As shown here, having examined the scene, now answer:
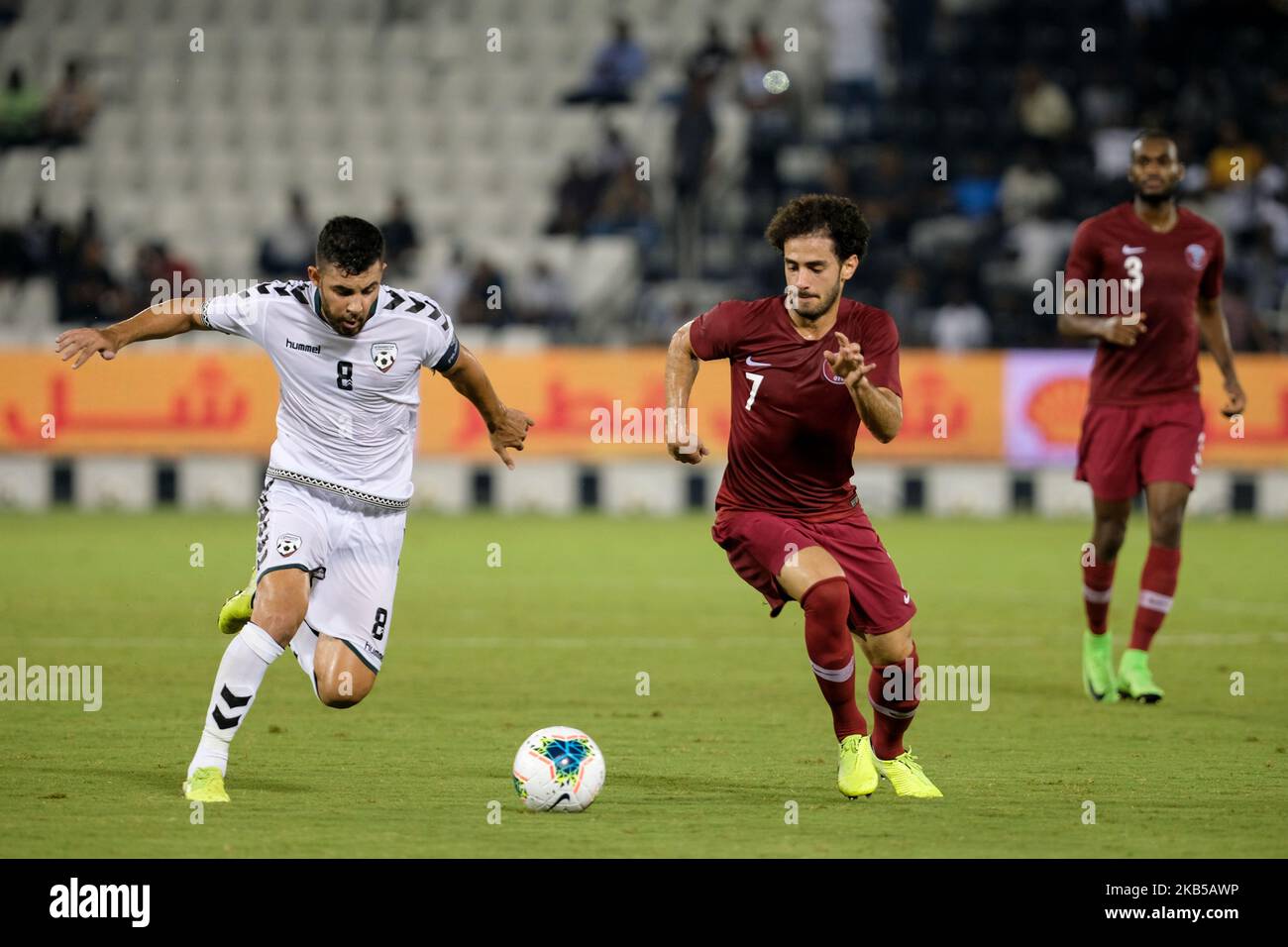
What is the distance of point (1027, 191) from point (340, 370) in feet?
59.9

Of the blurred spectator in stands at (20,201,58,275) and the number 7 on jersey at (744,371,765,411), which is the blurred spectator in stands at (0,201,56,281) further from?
the number 7 on jersey at (744,371,765,411)

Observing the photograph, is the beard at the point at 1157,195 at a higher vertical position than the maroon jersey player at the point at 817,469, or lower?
higher

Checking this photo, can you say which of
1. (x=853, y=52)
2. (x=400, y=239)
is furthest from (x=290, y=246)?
(x=853, y=52)

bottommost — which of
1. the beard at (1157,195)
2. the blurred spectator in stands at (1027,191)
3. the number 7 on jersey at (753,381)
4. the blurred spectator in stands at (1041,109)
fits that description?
the number 7 on jersey at (753,381)

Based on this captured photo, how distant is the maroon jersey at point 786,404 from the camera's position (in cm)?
762

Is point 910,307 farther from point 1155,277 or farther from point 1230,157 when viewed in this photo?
point 1155,277

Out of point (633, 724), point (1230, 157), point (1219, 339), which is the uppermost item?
point (1230, 157)

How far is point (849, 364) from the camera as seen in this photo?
690 centimetres

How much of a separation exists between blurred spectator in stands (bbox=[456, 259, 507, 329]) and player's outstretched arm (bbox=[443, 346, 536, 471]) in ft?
49.9

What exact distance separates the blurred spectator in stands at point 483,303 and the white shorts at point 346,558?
50.5 ft

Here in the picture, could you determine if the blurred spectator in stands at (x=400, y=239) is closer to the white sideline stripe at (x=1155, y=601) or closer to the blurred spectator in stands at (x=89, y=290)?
the blurred spectator in stands at (x=89, y=290)

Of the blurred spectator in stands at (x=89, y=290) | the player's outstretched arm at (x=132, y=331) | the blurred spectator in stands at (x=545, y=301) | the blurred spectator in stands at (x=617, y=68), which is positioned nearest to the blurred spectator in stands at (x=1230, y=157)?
the blurred spectator in stands at (x=617, y=68)

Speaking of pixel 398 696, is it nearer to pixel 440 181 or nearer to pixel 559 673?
pixel 559 673

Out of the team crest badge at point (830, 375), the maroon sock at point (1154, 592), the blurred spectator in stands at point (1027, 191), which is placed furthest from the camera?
the blurred spectator in stands at point (1027, 191)
